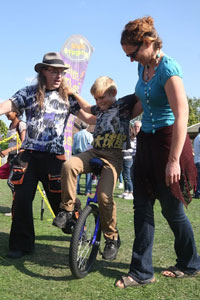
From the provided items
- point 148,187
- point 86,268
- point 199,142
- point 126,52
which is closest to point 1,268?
point 86,268

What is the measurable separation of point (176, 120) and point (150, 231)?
101 centimetres

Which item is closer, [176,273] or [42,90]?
[176,273]

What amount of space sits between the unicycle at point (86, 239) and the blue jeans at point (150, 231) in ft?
1.51

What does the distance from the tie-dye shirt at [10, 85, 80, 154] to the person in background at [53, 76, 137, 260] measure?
0.40 metres

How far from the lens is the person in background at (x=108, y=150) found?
3.30 metres

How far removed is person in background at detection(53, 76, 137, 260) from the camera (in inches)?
130

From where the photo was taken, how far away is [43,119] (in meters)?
3.64

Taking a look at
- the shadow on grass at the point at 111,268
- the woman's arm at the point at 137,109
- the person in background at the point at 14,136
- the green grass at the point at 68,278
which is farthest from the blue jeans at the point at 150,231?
the person in background at the point at 14,136

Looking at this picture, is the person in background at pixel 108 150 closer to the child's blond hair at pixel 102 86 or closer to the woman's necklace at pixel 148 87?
the child's blond hair at pixel 102 86

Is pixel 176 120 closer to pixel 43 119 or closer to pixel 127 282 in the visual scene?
pixel 127 282

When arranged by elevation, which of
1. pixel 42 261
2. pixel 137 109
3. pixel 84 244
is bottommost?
pixel 42 261

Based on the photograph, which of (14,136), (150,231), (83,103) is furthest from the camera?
(14,136)

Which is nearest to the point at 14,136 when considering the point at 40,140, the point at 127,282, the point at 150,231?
the point at 40,140

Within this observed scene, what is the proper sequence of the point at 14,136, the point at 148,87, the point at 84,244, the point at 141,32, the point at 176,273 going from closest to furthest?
1. the point at 141,32
2. the point at 148,87
3. the point at 176,273
4. the point at 84,244
5. the point at 14,136
